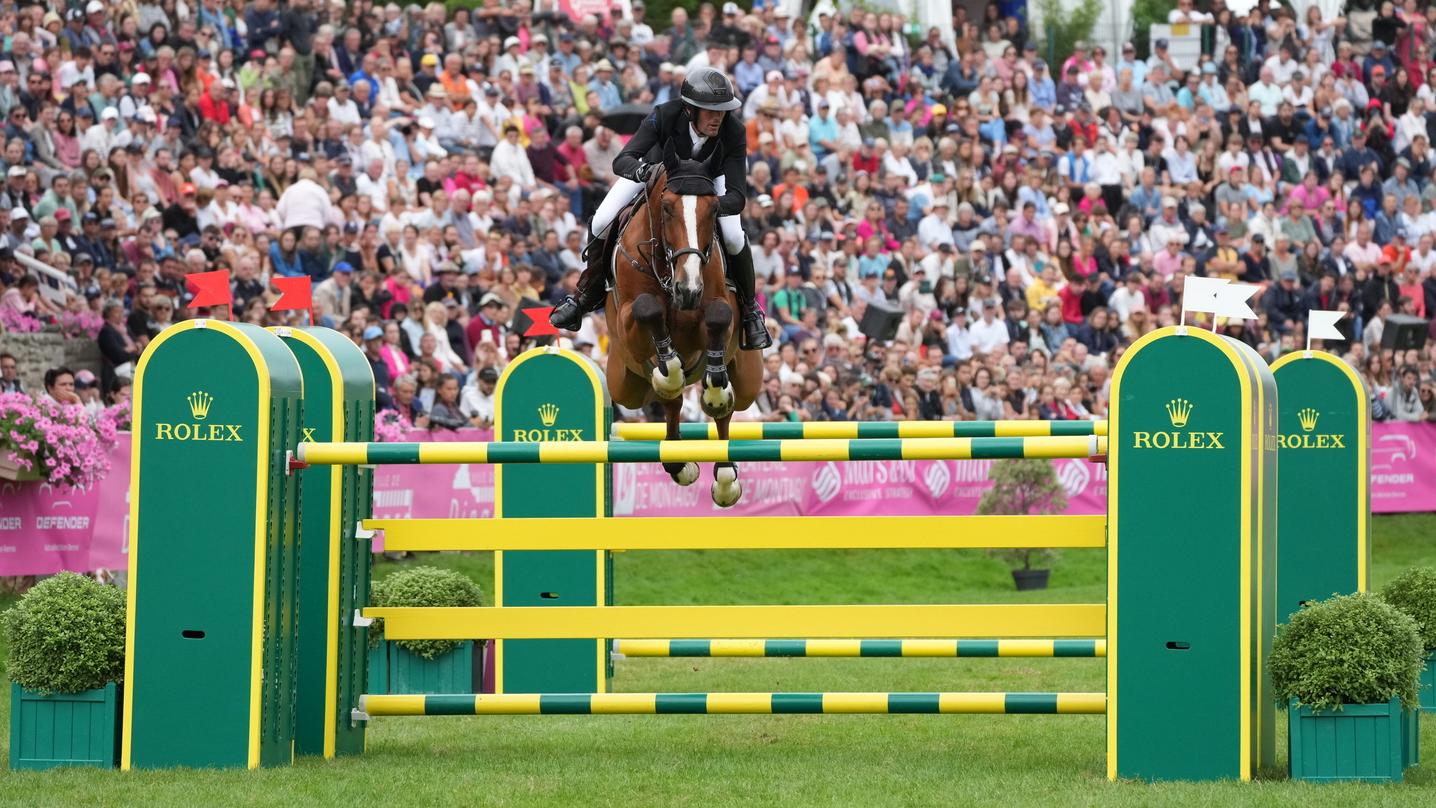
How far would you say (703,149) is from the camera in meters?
8.14

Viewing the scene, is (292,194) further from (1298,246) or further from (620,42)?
(1298,246)

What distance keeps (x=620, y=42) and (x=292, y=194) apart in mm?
6544

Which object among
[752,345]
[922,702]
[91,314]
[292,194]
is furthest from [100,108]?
[922,702]

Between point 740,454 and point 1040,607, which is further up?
point 740,454

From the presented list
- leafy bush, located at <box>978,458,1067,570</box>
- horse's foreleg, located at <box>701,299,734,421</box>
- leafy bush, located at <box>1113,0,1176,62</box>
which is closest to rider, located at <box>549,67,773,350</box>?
horse's foreleg, located at <box>701,299,734,421</box>

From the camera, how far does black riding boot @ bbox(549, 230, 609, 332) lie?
8.76m

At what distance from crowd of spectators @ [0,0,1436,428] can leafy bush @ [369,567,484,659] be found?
4.72 meters

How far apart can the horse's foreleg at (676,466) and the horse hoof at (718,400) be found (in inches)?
5.4

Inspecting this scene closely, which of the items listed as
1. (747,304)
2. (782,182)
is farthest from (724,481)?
(782,182)

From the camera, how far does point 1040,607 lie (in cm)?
707

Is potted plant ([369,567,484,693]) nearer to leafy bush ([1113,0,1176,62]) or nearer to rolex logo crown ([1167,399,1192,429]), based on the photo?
rolex logo crown ([1167,399,1192,429])

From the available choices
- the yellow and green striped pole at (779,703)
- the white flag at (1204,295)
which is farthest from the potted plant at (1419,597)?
the white flag at (1204,295)

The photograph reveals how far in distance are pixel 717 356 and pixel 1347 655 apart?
9.83ft

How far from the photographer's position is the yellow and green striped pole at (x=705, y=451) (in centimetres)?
668
